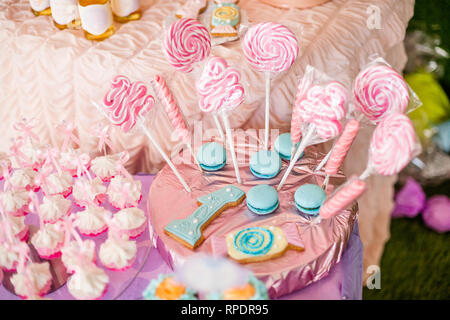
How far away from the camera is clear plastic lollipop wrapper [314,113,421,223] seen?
0.92 metres

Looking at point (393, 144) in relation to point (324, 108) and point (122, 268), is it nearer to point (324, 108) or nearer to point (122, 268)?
point (324, 108)

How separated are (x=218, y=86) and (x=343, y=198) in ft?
1.24

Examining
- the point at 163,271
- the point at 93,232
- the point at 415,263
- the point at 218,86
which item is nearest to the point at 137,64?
the point at 218,86

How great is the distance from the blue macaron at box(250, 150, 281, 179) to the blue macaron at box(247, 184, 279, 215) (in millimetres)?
83

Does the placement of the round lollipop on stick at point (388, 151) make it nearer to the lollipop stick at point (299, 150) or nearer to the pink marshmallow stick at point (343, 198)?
the pink marshmallow stick at point (343, 198)

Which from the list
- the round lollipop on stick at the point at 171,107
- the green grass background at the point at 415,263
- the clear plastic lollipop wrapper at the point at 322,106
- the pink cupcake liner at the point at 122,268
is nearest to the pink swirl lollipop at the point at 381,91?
the clear plastic lollipop wrapper at the point at 322,106

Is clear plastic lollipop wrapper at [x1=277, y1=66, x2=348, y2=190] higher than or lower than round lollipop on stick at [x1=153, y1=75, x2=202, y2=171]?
higher

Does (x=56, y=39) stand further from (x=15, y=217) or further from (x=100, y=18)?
(x=15, y=217)

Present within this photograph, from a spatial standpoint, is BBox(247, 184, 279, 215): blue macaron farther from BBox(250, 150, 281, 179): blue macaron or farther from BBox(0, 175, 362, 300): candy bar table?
BBox(0, 175, 362, 300): candy bar table

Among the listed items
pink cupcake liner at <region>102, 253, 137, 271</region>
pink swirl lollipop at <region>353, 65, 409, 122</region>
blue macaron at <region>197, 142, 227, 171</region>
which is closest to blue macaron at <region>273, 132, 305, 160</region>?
blue macaron at <region>197, 142, 227, 171</region>

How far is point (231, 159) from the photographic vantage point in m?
1.32

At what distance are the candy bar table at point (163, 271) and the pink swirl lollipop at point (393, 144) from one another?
0.94 feet

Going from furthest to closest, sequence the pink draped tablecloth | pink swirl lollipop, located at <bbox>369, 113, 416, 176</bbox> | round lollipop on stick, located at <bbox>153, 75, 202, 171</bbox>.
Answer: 1. the pink draped tablecloth
2. round lollipop on stick, located at <bbox>153, 75, 202, 171</bbox>
3. pink swirl lollipop, located at <bbox>369, 113, 416, 176</bbox>

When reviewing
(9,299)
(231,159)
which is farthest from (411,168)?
(9,299)
